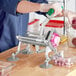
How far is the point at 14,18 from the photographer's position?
Result: 158cm

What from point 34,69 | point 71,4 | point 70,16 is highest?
point 71,4

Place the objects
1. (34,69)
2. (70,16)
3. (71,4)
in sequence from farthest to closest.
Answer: (71,4)
(70,16)
(34,69)

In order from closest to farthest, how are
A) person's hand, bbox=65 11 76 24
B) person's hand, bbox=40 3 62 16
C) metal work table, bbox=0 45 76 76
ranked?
metal work table, bbox=0 45 76 76 < person's hand, bbox=40 3 62 16 < person's hand, bbox=65 11 76 24

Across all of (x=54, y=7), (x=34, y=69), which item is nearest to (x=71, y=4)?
(x=54, y=7)

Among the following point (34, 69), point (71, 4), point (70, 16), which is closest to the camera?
point (34, 69)

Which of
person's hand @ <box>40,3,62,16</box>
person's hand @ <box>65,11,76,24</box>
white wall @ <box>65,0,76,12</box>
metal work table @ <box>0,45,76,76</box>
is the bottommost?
metal work table @ <box>0,45,76,76</box>

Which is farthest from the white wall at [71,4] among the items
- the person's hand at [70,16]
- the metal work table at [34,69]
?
the metal work table at [34,69]

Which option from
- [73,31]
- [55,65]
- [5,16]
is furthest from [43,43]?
[5,16]

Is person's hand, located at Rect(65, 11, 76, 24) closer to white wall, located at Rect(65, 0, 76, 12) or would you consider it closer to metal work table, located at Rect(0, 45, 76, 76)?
metal work table, located at Rect(0, 45, 76, 76)

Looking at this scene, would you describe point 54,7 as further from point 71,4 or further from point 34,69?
point 71,4

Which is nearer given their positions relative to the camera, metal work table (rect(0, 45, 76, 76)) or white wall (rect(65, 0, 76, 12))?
metal work table (rect(0, 45, 76, 76))

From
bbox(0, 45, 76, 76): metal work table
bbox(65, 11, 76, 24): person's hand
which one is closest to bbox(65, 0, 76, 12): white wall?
bbox(65, 11, 76, 24): person's hand

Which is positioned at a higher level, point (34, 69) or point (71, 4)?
point (71, 4)

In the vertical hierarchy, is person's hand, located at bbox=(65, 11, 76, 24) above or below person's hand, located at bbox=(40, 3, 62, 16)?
below
